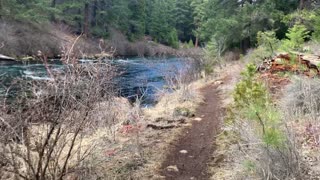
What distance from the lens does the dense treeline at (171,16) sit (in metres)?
21.3

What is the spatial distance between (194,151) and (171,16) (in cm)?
5717

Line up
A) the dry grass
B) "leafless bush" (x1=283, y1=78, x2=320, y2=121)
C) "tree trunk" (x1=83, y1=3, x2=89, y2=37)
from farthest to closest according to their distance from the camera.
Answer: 1. "tree trunk" (x1=83, y1=3, x2=89, y2=37)
2. the dry grass
3. "leafless bush" (x1=283, y1=78, x2=320, y2=121)

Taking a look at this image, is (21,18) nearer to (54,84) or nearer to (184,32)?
(54,84)

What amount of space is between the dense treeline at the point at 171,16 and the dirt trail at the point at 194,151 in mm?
9715

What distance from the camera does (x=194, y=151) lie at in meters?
6.51

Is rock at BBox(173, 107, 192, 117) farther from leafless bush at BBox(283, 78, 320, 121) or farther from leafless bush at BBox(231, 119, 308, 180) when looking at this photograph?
leafless bush at BBox(231, 119, 308, 180)

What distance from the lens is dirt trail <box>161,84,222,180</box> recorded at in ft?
18.2

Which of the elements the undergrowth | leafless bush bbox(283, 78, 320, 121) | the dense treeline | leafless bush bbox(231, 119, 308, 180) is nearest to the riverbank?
the dense treeline

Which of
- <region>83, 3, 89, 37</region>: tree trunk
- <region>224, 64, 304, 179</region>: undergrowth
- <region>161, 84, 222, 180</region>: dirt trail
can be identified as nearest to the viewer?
<region>224, 64, 304, 179</region>: undergrowth

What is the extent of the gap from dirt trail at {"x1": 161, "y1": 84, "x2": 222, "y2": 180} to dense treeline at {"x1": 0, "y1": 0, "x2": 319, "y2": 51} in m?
9.72

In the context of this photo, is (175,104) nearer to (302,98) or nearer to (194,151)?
(194,151)

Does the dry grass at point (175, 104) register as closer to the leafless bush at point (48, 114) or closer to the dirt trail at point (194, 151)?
the dirt trail at point (194, 151)

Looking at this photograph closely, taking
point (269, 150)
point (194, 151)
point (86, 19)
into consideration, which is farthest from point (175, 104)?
point (86, 19)

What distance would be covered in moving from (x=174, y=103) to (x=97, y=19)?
130 feet
